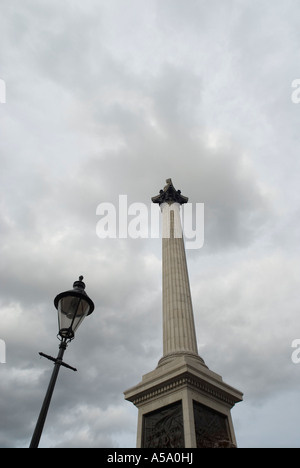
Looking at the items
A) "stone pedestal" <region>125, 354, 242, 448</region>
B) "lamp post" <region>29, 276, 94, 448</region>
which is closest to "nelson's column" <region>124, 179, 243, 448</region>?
"stone pedestal" <region>125, 354, 242, 448</region>

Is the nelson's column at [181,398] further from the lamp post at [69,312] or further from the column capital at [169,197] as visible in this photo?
the column capital at [169,197]

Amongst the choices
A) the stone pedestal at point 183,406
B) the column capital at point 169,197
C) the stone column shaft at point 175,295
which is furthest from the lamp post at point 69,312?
the column capital at point 169,197

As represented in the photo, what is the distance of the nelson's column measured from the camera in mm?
15117

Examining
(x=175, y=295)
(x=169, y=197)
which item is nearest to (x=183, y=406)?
(x=175, y=295)

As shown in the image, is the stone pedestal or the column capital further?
the column capital

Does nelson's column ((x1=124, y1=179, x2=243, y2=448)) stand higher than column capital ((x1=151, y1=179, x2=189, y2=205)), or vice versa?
column capital ((x1=151, y1=179, x2=189, y2=205))

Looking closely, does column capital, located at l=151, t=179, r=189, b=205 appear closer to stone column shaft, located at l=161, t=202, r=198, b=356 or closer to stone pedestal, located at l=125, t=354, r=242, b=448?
stone column shaft, located at l=161, t=202, r=198, b=356

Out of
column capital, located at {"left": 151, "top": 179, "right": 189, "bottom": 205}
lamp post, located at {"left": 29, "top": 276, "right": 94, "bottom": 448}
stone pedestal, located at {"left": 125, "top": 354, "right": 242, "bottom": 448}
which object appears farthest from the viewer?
column capital, located at {"left": 151, "top": 179, "right": 189, "bottom": 205}

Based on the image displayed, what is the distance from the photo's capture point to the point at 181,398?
52.0 feet

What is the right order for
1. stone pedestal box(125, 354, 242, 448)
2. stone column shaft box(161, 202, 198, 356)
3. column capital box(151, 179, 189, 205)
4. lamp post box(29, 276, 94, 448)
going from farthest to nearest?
column capital box(151, 179, 189, 205) < stone column shaft box(161, 202, 198, 356) < stone pedestal box(125, 354, 242, 448) < lamp post box(29, 276, 94, 448)
